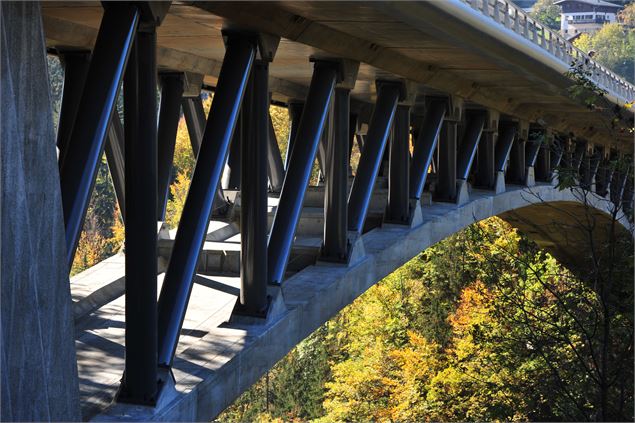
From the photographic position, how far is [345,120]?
1146 centimetres

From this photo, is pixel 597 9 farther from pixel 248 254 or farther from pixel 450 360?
pixel 248 254

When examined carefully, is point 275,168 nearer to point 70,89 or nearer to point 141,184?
point 70,89

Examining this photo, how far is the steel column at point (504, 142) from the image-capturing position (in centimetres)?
2192

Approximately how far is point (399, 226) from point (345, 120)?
3.47m

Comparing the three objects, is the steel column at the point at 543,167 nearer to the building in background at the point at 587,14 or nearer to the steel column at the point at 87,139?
the steel column at the point at 87,139

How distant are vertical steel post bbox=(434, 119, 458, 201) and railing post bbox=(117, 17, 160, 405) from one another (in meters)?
11.0

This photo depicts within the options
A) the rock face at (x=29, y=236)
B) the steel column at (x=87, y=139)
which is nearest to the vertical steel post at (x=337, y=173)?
the steel column at (x=87, y=139)

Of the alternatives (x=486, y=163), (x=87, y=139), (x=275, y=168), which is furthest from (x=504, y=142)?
(x=87, y=139)

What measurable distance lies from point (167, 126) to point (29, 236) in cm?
680

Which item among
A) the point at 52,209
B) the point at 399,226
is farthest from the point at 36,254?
the point at 399,226

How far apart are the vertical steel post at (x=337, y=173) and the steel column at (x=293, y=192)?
90 centimetres

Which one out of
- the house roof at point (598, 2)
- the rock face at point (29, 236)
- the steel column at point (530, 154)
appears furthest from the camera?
the house roof at point (598, 2)

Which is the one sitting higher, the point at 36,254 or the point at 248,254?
the point at 36,254

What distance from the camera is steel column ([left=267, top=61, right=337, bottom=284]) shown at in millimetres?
9664
